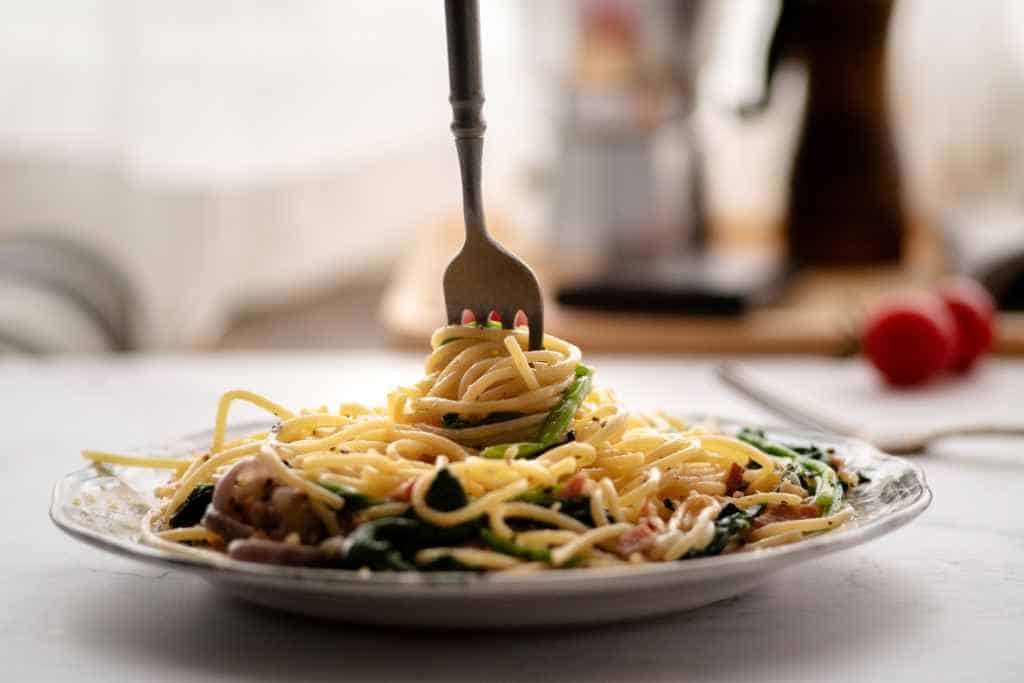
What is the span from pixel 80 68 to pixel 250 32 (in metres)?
0.42

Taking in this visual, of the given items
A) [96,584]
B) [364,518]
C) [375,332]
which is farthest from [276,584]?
[375,332]

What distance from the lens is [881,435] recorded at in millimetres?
1740

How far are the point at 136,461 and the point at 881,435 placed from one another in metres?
0.89

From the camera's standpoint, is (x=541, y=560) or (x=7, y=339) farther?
(x=7, y=339)

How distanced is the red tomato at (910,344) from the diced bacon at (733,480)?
1.13 m

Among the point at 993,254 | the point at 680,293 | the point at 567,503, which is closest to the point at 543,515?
the point at 567,503

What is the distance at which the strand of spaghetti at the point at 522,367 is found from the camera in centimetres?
127

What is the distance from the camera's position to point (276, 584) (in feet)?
3.02

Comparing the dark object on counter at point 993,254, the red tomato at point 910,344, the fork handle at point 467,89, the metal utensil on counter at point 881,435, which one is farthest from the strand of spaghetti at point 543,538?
the dark object on counter at point 993,254

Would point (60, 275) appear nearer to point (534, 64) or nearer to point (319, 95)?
point (319, 95)

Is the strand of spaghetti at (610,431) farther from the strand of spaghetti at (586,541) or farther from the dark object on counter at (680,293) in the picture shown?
the dark object on counter at (680,293)

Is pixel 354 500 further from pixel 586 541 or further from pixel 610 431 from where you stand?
pixel 610 431

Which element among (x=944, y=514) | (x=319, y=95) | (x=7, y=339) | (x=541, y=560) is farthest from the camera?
(x=319, y=95)

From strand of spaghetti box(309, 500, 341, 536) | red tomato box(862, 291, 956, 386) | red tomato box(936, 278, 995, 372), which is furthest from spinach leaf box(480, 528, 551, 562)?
red tomato box(936, 278, 995, 372)
